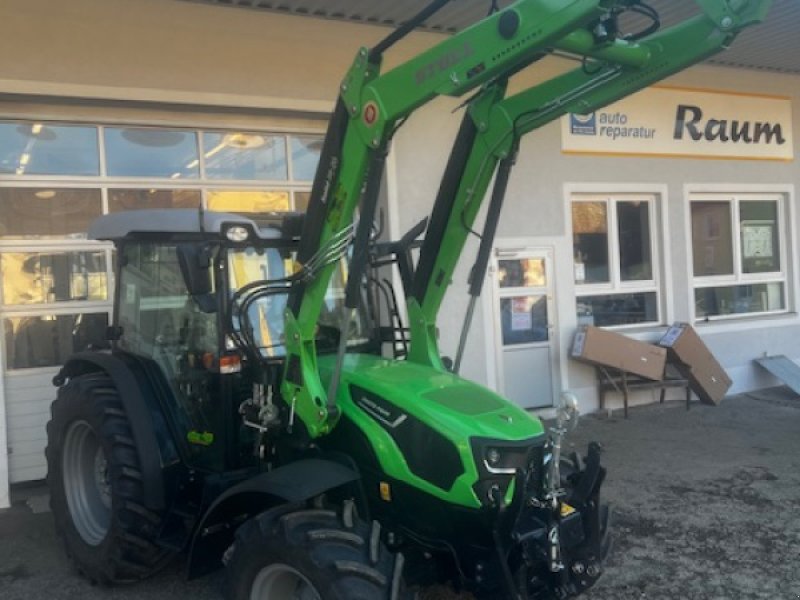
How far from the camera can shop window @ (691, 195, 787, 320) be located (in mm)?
10195

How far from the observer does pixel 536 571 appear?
3225mm

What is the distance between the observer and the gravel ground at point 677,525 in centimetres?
437

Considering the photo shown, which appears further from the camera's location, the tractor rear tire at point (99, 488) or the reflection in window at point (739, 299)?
the reflection in window at point (739, 299)

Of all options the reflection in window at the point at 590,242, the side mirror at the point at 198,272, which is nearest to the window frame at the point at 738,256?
the reflection in window at the point at 590,242

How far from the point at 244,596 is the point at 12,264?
447 cm

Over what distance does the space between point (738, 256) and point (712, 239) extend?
1.44 feet

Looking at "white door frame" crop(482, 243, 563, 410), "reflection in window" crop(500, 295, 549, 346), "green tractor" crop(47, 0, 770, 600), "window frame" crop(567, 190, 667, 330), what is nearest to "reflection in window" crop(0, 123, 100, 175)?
"green tractor" crop(47, 0, 770, 600)

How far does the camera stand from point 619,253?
961 cm

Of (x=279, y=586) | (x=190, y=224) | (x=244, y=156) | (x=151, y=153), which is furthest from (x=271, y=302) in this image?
(x=244, y=156)

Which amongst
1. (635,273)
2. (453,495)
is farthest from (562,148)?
(453,495)

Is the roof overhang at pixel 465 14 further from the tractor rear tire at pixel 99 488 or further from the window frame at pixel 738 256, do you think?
the tractor rear tire at pixel 99 488

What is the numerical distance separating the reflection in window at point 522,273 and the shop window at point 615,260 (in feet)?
2.09

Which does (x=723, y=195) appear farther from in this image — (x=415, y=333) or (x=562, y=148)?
(x=415, y=333)

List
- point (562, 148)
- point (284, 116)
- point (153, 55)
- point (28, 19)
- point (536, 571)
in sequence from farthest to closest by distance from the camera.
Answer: point (562, 148) < point (284, 116) < point (153, 55) < point (28, 19) < point (536, 571)
